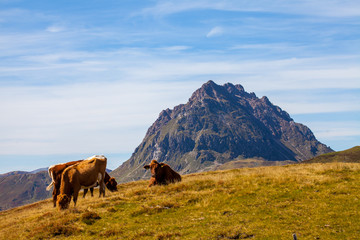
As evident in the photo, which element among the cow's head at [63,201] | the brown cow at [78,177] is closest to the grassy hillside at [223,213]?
the cow's head at [63,201]

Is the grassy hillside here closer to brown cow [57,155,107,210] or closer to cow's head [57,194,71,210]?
cow's head [57,194,71,210]

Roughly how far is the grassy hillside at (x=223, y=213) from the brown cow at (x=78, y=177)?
1521 mm

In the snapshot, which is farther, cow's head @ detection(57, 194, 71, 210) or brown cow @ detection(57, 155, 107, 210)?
brown cow @ detection(57, 155, 107, 210)

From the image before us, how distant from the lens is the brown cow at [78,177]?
23603 mm

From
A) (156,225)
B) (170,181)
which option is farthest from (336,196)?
(170,181)

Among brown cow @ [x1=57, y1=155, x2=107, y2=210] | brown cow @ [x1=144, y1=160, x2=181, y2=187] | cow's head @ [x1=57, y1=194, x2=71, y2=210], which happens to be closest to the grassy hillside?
cow's head @ [x1=57, y1=194, x2=71, y2=210]

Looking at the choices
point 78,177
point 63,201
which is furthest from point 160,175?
point 63,201

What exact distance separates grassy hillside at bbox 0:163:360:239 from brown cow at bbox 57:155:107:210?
1521 mm

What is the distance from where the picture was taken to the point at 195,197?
915 inches

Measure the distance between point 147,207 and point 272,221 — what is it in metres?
8.57

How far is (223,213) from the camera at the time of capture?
19609 mm

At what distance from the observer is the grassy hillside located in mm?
16127

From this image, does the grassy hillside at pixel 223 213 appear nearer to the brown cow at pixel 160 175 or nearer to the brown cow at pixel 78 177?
the brown cow at pixel 78 177

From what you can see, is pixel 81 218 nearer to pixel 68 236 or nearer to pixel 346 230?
pixel 68 236
